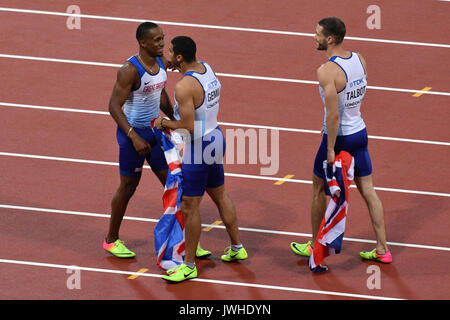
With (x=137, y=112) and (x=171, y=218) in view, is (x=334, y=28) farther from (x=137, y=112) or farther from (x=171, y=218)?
(x=171, y=218)

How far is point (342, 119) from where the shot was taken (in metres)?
9.51

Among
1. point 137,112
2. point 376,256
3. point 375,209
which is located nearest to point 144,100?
point 137,112

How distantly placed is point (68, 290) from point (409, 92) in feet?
20.0

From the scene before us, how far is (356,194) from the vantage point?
11180 millimetres

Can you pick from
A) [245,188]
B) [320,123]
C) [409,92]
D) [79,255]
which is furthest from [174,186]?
[409,92]

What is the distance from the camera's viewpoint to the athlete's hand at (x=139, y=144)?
9492 mm

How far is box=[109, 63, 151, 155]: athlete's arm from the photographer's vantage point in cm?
952

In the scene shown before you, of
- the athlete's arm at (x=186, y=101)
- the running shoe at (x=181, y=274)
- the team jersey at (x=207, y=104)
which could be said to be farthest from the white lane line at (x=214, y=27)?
the running shoe at (x=181, y=274)

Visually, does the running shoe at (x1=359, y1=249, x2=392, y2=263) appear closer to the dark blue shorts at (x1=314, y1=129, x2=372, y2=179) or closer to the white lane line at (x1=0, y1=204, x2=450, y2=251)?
the white lane line at (x1=0, y1=204, x2=450, y2=251)

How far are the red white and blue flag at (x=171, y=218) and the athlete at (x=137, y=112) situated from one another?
0.66ft

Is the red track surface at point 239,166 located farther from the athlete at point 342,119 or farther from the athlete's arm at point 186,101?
the athlete's arm at point 186,101

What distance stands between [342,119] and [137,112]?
194cm

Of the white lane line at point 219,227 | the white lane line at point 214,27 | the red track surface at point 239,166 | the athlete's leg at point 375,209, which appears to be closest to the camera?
the red track surface at point 239,166

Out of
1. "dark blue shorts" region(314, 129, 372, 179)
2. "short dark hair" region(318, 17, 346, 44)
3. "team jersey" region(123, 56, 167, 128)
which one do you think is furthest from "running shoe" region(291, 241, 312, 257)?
"short dark hair" region(318, 17, 346, 44)
